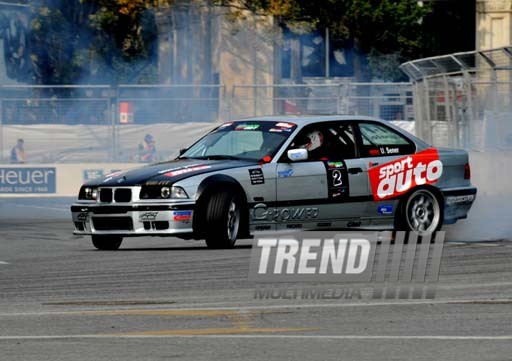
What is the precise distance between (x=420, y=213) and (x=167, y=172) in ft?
9.60

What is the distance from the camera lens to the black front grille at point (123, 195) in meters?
12.5

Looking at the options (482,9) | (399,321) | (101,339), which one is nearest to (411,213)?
(399,321)

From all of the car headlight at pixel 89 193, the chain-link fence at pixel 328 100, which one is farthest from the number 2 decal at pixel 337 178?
the chain-link fence at pixel 328 100

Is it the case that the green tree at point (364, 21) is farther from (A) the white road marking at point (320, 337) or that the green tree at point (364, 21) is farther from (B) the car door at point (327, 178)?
(A) the white road marking at point (320, 337)

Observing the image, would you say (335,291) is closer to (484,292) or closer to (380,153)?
(484,292)

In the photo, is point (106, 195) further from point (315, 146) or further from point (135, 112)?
point (135, 112)

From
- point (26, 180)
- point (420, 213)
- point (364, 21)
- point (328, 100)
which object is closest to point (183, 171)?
point (420, 213)

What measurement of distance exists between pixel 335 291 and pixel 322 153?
4073 millimetres

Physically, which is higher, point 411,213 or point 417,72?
point 417,72


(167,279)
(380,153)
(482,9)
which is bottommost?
(167,279)

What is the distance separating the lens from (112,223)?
12.7 m

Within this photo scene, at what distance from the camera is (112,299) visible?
9172 mm

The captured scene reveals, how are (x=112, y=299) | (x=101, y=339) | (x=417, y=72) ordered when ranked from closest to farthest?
(x=101, y=339), (x=112, y=299), (x=417, y=72)

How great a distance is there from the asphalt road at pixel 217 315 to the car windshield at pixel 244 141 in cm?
124
